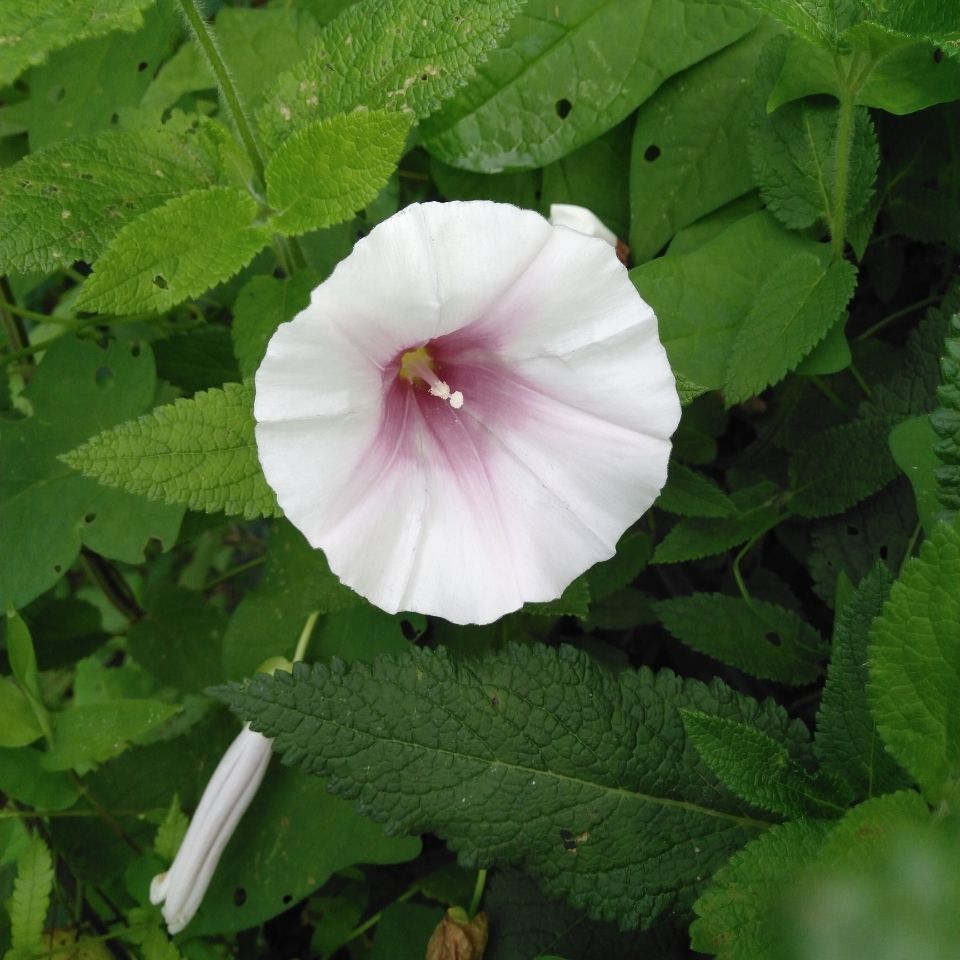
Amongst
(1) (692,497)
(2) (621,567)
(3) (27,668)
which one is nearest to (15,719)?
(3) (27,668)

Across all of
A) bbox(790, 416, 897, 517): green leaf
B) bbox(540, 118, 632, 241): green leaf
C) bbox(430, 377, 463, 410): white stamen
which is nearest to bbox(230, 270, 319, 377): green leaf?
bbox(430, 377, 463, 410): white stamen

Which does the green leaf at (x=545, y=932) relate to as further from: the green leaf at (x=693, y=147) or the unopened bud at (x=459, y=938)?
the green leaf at (x=693, y=147)

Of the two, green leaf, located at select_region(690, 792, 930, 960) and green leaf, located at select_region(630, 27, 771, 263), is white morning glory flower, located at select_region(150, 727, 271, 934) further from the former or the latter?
green leaf, located at select_region(630, 27, 771, 263)

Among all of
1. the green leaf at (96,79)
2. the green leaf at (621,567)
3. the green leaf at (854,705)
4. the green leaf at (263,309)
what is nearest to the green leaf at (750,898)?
the green leaf at (854,705)

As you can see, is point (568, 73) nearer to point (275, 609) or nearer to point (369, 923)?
point (275, 609)

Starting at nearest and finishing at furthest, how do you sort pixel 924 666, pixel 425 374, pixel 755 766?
pixel 924 666, pixel 755 766, pixel 425 374

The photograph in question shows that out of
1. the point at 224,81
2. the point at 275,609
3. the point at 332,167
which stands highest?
the point at 224,81
